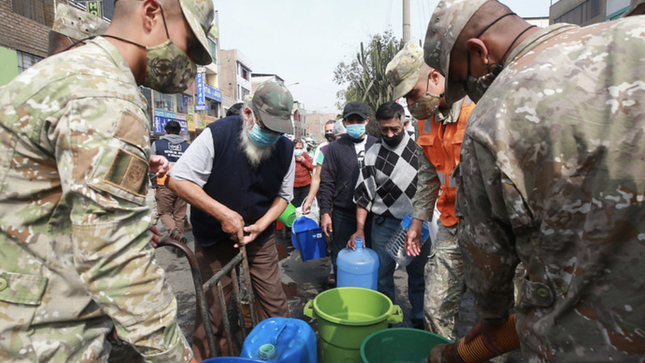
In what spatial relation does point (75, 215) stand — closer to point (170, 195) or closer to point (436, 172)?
point (436, 172)

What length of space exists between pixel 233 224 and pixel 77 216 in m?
1.29

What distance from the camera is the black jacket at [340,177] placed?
382 cm

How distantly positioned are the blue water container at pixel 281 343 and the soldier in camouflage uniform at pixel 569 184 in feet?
3.70

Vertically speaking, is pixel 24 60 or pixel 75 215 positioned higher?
pixel 24 60

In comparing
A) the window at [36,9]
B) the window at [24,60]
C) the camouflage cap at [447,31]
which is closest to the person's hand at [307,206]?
the camouflage cap at [447,31]

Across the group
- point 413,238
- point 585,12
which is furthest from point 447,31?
point 585,12

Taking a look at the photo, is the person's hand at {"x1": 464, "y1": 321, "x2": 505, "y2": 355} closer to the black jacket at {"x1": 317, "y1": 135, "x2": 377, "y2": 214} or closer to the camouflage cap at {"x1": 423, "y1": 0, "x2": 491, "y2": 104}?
the camouflage cap at {"x1": 423, "y1": 0, "x2": 491, "y2": 104}

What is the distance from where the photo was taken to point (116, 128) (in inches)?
37.3

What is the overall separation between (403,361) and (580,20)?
26.7 m

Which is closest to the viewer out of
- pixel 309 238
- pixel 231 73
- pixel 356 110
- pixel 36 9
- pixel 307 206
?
pixel 356 110

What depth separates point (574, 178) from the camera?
0.83 m

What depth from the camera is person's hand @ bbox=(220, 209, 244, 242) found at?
7.22 feet

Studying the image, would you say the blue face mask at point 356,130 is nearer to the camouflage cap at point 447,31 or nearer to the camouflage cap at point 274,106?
the camouflage cap at point 274,106

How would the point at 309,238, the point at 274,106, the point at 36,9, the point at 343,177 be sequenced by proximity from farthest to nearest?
the point at 36,9 → the point at 309,238 → the point at 343,177 → the point at 274,106
